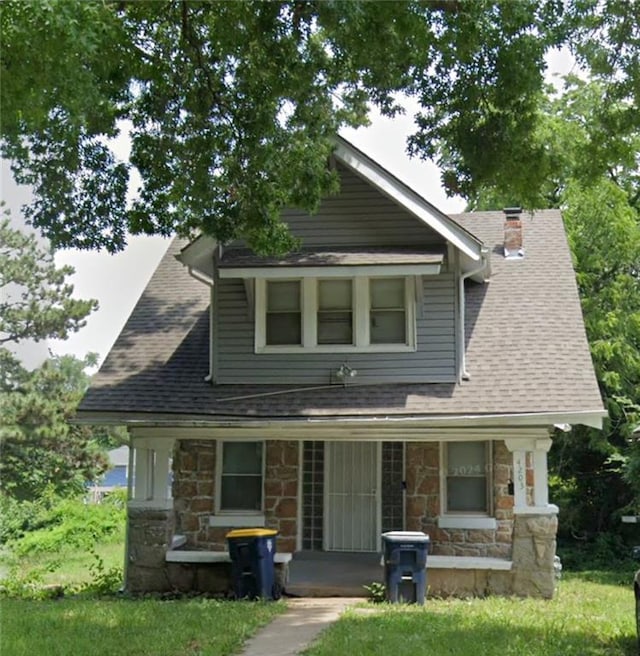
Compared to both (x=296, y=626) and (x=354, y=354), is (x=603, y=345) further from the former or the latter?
(x=296, y=626)

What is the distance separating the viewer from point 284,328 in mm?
13977

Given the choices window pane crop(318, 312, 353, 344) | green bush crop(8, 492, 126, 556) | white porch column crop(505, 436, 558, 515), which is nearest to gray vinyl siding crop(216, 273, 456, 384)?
window pane crop(318, 312, 353, 344)

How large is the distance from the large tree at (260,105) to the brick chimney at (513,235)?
5.05 metres

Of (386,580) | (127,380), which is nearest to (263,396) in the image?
(127,380)

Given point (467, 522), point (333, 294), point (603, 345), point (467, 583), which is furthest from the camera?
point (603, 345)

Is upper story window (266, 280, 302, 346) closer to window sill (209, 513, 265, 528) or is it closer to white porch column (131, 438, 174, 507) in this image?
white porch column (131, 438, 174, 507)

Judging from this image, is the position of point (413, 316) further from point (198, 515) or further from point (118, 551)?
point (118, 551)

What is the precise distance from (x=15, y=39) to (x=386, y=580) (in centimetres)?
820

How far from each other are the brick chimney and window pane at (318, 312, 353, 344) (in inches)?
156

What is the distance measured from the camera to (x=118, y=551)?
2242 cm

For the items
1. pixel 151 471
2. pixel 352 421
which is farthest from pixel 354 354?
pixel 151 471

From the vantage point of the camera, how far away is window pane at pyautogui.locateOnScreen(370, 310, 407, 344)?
1377 cm

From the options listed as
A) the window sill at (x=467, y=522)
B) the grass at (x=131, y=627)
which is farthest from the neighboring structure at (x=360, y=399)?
the grass at (x=131, y=627)

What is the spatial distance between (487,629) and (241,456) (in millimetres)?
5901
